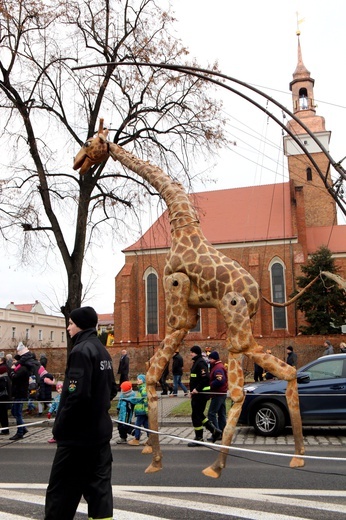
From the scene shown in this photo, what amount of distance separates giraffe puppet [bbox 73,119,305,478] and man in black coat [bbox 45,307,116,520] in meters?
2.39

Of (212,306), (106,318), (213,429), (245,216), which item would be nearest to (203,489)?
(212,306)

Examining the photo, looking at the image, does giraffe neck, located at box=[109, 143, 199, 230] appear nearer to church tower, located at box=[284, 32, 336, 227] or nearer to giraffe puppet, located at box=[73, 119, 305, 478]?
giraffe puppet, located at box=[73, 119, 305, 478]

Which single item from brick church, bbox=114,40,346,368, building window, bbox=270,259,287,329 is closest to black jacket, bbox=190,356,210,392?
brick church, bbox=114,40,346,368

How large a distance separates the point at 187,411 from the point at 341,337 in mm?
18402

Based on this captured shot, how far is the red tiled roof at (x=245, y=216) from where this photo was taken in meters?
41.8

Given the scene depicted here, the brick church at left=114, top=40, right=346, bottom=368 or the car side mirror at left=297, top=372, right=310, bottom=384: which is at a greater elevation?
the brick church at left=114, top=40, right=346, bottom=368

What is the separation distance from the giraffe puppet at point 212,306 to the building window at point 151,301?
34.5 meters

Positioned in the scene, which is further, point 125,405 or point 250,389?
point 250,389

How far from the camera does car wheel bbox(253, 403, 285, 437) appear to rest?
11.0 metres

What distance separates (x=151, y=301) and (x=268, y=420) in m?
31.2

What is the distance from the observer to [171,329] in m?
6.91

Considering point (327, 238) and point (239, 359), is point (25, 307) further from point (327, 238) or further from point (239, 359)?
point (239, 359)

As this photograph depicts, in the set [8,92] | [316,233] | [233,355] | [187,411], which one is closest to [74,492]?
[233,355]

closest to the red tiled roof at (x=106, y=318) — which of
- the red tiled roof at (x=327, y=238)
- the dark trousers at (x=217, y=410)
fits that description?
the red tiled roof at (x=327, y=238)
